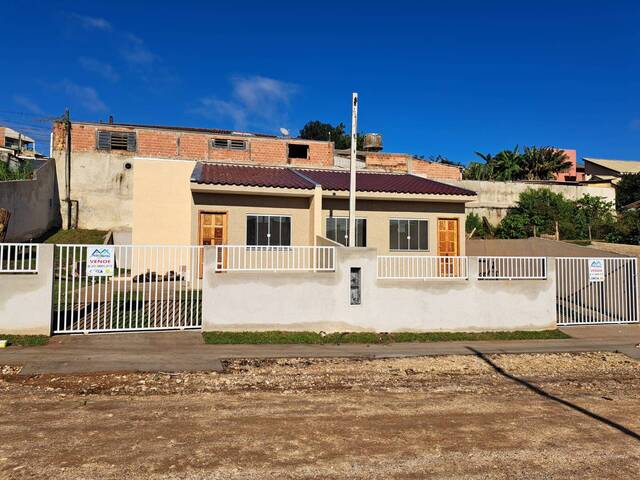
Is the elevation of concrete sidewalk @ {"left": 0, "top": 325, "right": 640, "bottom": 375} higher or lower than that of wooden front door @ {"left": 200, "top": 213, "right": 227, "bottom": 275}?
lower

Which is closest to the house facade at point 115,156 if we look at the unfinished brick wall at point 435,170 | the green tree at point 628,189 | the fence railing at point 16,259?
the unfinished brick wall at point 435,170

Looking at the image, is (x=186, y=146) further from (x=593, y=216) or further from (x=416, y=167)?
(x=593, y=216)

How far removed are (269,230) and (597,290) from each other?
9.83 meters

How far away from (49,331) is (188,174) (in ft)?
35.0

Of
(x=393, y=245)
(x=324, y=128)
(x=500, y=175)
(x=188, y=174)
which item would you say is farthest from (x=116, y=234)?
(x=324, y=128)

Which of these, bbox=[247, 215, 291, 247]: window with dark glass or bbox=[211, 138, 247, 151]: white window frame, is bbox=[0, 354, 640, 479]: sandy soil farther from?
bbox=[211, 138, 247, 151]: white window frame

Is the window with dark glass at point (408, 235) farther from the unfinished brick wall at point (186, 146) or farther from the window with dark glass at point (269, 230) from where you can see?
the unfinished brick wall at point (186, 146)

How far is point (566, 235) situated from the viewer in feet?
87.8

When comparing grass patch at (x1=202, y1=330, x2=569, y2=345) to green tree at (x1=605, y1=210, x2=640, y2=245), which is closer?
grass patch at (x1=202, y1=330, x2=569, y2=345)

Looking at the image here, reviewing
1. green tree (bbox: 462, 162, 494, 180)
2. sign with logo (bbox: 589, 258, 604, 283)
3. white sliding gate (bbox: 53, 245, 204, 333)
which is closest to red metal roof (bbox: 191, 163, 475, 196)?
Answer: white sliding gate (bbox: 53, 245, 204, 333)

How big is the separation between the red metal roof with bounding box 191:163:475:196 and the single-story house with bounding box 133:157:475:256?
3 centimetres

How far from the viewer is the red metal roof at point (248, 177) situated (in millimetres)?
14641

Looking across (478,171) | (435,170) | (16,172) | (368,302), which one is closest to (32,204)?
(16,172)

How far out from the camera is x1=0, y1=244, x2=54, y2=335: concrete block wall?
29.1 feet
